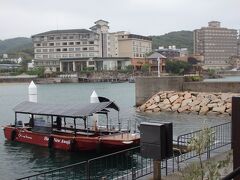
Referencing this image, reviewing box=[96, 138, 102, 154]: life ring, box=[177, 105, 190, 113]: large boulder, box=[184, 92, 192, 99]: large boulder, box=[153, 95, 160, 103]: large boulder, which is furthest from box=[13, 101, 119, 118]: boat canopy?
box=[153, 95, 160, 103]: large boulder

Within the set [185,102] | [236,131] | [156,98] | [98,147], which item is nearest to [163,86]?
[156,98]

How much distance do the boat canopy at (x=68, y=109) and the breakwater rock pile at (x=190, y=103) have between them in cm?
1905

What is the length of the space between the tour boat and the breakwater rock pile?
16.6 metres

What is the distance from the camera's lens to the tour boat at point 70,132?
25766mm

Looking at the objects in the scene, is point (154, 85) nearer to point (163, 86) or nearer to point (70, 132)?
point (163, 86)

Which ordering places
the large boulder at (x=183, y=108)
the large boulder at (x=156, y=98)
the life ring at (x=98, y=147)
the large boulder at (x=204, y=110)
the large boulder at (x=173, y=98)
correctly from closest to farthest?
the life ring at (x=98, y=147)
the large boulder at (x=204, y=110)
the large boulder at (x=183, y=108)
the large boulder at (x=173, y=98)
the large boulder at (x=156, y=98)

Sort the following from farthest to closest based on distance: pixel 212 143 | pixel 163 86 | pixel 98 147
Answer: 1. pixel 163 86
2. pixel 98 147
3. pixel 212 143

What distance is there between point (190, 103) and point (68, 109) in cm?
2214

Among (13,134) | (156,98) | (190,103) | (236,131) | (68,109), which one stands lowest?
(13,134)

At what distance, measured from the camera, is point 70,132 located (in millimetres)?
29922

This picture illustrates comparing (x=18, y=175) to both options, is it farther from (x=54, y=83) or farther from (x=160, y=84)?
(x=54, y=83)

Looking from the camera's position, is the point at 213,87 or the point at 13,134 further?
the point at 213,87

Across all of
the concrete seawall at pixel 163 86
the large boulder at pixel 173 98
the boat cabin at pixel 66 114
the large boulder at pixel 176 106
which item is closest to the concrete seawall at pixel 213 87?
the concrete seawall at pixel 163 86

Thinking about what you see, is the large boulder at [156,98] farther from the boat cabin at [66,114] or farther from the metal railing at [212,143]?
the metal railing at [212,143]
